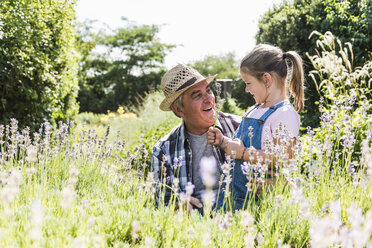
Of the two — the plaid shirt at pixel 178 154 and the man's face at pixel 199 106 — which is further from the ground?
the man's face at pixel 199 106

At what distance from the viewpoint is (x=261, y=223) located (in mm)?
2305

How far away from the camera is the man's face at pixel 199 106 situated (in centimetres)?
343

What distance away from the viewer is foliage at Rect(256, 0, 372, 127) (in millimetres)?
9414

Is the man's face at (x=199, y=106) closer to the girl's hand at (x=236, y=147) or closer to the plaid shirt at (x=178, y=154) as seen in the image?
the plaid shirt at (x=178, y=154)

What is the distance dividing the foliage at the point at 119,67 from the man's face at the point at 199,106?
19436 millimetres

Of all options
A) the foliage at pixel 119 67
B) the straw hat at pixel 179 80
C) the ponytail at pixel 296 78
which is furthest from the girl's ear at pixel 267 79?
the foliage at pixel 119 67

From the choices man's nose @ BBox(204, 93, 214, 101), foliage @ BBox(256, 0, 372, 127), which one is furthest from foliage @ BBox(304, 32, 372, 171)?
foliage @ BBox(256, 0, 372, 127)

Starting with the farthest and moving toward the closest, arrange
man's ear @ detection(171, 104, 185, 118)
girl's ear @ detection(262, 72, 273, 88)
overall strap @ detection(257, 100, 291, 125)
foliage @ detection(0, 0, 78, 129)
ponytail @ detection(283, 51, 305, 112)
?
foliage @ detection(0, 0, 78, 129) < man's ear @ detection(171, 104, 185, 118) < ponytail @ detection(283, 51, 305, 112) < girl's ear @ detection(262, 72, 273, 88) < overall strap @ detection(257, 100, 291, 125)

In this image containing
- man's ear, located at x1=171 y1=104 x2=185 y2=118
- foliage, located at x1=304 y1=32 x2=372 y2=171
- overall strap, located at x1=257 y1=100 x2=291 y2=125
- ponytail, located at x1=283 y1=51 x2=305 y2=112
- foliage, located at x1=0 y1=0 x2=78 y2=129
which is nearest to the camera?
foliage, located at x1=304 y1=32 x2=372 y2=171

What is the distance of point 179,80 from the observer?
3.51 meters

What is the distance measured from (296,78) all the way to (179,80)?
116cm

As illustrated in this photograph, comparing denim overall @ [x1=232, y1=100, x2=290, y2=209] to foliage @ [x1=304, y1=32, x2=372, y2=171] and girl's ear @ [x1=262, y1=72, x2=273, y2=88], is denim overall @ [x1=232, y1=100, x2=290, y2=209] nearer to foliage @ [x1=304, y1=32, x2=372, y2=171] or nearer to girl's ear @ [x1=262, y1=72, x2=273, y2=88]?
girl's ear @ [x1=262, y1=72, x2=273, y2=88]

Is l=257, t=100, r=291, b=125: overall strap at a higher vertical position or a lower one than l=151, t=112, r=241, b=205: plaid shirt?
higher

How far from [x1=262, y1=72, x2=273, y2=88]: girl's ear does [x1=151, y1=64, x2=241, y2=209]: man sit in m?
0.53
